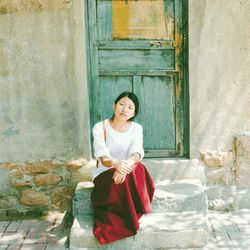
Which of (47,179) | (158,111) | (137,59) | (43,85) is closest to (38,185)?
(47,179)

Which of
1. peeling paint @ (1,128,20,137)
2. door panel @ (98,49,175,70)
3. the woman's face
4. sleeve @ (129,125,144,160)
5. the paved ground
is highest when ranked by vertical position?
door panel @ (98,49,175,70)

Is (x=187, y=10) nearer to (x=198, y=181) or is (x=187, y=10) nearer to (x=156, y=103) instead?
(x=156, y=103)

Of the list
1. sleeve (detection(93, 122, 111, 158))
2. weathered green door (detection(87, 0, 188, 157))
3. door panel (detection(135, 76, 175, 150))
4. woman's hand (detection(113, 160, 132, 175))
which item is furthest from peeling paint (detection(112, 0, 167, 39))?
woman's hand (detection(113, 160, 132, 175))

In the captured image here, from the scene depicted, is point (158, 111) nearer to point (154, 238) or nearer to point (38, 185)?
point (154, 238)

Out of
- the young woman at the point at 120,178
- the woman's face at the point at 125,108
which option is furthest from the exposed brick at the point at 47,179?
the woman's face at the point at 125,108

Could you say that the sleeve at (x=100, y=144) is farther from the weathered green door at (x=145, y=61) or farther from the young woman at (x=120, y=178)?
the weathered green door at (x=145, y=61)

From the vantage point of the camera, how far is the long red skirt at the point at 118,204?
12.0 feet

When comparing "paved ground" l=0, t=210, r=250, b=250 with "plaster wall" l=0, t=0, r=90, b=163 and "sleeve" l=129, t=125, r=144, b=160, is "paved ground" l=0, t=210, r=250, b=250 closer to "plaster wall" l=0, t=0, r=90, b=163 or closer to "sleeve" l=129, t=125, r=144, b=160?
"plaster wall" l=0, t=0, r=90, b=163

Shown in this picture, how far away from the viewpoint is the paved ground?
12.5 feet

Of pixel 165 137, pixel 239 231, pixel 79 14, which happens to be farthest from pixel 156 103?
pixel 239 231

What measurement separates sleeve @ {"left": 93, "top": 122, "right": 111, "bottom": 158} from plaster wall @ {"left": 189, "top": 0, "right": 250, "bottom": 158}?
44.0 inches

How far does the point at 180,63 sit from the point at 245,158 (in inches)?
50.5

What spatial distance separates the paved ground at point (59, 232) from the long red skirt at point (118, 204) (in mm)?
452

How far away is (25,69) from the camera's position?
14.1ft
